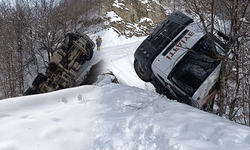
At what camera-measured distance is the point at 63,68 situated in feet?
27.6

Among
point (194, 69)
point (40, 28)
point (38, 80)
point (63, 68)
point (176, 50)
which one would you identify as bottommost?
point (38, 80)

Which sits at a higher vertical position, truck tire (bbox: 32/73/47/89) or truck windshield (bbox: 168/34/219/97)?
truck windshield (bbox: 168/34/219/97)

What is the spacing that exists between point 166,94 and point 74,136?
3409mm

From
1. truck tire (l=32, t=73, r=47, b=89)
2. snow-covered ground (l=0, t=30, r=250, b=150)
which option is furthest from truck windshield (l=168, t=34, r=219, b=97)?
truck tire (l=32, t=73, r=47, b=89)

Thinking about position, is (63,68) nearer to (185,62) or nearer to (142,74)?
(142,74)

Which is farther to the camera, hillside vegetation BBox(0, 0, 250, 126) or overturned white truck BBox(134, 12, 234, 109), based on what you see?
hillside vegetation BBox(0, 0, 250, 126)

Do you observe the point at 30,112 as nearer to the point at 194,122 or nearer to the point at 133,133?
the point at 133,133

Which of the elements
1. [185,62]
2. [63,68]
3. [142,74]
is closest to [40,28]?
[63,68]

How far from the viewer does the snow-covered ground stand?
233 cm

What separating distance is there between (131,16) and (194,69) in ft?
60.0

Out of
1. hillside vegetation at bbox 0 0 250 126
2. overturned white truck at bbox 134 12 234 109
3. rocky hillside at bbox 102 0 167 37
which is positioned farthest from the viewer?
rocky hillside at bbox 102 0 167 37

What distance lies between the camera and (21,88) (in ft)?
39.7

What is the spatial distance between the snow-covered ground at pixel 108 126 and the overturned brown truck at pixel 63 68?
4572 mm

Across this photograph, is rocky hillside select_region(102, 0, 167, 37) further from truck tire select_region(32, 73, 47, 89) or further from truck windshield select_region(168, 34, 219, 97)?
truck windshield select_region(168, 34, 219, 97)
